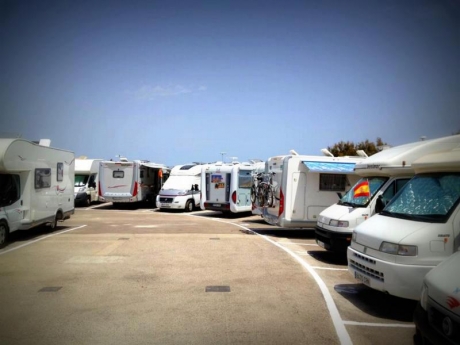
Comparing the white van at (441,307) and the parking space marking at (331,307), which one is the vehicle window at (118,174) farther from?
the white van at (441,307)

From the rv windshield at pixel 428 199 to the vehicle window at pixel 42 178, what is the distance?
998 centimetres

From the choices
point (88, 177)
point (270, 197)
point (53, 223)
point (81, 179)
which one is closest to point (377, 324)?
point (270, 197)

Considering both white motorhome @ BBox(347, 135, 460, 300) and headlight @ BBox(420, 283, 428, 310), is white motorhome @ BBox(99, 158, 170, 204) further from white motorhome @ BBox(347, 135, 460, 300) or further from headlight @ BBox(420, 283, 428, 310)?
headlight @ BBox(420, 283, 428, 310)

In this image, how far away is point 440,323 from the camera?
367 cm

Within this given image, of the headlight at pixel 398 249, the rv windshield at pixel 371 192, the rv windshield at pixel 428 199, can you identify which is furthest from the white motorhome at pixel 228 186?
the headlight at pixel 398 249

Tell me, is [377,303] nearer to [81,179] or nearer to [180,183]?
[180,183]

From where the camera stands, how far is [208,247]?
35.6 ft

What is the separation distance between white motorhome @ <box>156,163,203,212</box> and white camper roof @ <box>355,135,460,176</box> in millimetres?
14561

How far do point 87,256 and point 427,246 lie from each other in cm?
747

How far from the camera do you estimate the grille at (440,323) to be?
3.37 metres

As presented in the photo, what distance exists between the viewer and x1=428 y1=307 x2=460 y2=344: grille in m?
3.37

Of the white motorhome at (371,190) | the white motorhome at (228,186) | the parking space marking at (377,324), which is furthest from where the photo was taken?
the white motorhome at (228,186)

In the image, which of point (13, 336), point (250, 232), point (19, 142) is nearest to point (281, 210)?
point (250, 232)

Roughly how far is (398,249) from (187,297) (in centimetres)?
330
